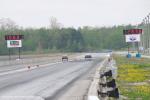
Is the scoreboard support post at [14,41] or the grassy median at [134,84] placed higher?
the scoreboard support post at [14,41]

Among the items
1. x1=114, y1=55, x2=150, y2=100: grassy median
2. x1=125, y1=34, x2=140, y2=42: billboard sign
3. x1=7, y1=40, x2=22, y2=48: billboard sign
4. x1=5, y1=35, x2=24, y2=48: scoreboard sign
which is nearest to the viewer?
x1=114, y1=55, x2=150, y2=100: grassy median

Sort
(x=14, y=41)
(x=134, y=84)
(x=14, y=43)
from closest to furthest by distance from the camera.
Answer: (x=134, y=84)
(x=14, y=43)
(x=14, y=41)

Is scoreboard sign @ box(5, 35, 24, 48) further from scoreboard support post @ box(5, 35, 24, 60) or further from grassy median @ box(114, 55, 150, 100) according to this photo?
grassy median @ box(114, 55, 150, 100)

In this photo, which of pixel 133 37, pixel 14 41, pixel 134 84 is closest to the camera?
pixel 134 84

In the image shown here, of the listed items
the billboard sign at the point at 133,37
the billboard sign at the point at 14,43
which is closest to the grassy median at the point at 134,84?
the billboard sign at the point at 133,37

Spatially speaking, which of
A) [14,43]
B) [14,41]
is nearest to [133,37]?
[14,43]

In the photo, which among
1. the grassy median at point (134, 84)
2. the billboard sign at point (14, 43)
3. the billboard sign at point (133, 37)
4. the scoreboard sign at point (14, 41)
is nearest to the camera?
the grassy median at point (134, 84)

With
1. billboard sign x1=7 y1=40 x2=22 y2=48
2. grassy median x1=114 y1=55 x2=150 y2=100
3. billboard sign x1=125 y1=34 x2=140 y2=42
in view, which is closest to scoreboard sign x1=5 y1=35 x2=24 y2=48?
billboard sign x1=7 y1=40 x2=22 y2=48

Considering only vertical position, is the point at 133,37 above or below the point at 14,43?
above

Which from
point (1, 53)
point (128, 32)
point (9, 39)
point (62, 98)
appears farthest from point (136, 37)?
point (1, 53)

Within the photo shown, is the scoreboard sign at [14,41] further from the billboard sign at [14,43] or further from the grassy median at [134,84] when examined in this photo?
the grassy median at [134,84]

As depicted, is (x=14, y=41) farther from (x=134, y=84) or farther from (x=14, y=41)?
(x=134, y=84)

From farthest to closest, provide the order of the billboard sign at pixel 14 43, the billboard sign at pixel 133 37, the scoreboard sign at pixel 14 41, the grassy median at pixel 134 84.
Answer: the scoreboard sign at pixel 14 41 → the billboard sign at pixel 14 43 → the billboard sign at pixel 133 37 → the grassy median at pixel 134 84

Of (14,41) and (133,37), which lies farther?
(14,41)
